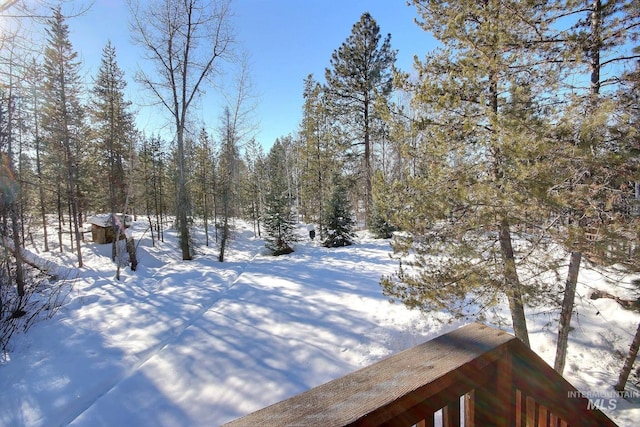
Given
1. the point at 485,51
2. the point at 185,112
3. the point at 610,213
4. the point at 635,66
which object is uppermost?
the point at 185,112

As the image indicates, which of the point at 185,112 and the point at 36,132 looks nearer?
the point at 185,112

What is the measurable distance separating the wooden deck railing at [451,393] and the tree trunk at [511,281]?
2.92m

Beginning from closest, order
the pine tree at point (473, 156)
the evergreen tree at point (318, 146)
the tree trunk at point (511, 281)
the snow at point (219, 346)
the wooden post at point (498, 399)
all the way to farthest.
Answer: the wooden post at point (498, 399), the snow at point (219, 346), the pine tree at point (473, 156), the tree trunk at point (511, 281), the evergreen tree at point (318, 146)

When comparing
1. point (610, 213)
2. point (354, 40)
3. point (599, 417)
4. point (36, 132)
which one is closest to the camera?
point (599, 417)

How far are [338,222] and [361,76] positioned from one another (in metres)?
7.24

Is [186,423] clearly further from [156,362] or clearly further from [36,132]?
[36,132]

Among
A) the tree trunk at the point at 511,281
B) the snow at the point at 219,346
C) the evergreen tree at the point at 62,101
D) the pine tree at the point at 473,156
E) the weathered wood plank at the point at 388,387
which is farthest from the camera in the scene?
the evergreen tree at the point at 62,101

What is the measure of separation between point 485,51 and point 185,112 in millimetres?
10087

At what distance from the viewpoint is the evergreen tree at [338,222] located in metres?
13.6

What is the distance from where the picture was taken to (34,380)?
12.4ft

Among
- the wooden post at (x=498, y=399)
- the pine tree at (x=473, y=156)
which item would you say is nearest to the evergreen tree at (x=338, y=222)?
the pine tree at (x=473, y=156)

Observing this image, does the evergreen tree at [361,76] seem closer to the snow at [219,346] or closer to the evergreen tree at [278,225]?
the evergreen tree at [278,225]

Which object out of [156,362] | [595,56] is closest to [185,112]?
[156,362]

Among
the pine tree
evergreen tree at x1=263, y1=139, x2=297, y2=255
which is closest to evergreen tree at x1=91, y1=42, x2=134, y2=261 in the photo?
evergreen tree at x1=263, y1=139, x2=297, y2=255
